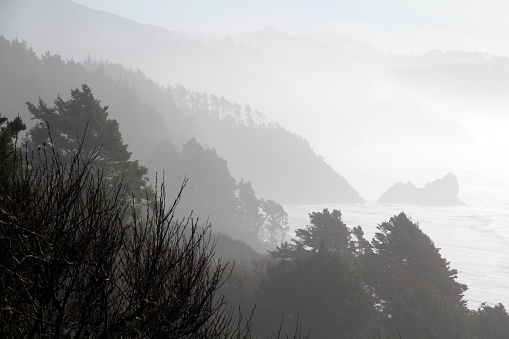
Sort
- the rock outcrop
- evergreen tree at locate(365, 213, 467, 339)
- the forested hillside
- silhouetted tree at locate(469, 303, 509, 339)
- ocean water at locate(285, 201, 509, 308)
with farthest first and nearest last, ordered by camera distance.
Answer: the rock outcrop
the forested hillside
ocean water at locate(285, 201, 509, 308)
silhouetted tree at locate(469, 303, 509, 339)
evergreen tree at locate(365, 213, 467, 339)

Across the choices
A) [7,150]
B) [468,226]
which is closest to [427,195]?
[468,226]

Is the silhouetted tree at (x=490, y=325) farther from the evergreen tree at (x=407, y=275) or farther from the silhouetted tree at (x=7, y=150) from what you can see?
the silhouetted tree at (x=7, y=150)

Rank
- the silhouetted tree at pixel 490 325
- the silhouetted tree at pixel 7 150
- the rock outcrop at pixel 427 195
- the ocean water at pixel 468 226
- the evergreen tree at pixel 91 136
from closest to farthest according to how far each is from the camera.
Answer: the silhouetted tree at pixel 7 150 → the silhouetted tree at pixel 490 325 → the evergreen tree at pixel 91 136 → the ocean water at pixel 468 226 → the rock outcrop at pixel 427 195

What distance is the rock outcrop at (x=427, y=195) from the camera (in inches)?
5743

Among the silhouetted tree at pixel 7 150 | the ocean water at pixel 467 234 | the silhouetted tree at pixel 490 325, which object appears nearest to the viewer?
the silhouetted tree at pixel 7 150

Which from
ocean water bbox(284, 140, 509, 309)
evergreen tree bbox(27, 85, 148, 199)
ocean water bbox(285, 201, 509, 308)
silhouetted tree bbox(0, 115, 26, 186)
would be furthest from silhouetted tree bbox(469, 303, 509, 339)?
ocean water bbox(284, 140, 509, 309)

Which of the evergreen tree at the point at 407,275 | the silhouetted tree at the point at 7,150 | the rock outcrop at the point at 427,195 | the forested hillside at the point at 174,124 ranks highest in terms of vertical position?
the forested hillside at the point at 174,124

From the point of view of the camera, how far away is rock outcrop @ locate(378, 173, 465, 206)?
146 m

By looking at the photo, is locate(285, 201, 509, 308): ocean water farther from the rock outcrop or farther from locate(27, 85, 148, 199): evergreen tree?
locate(27, 85, 148, 199): evergreen tree

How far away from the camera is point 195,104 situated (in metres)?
153

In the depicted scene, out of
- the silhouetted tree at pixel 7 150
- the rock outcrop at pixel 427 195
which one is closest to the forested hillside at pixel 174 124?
the rock outcrop at pixel 427 195

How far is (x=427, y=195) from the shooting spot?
482 ft

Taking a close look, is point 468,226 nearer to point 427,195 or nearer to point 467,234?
point 467,234

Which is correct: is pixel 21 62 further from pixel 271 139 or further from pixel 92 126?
pixel 92 126
